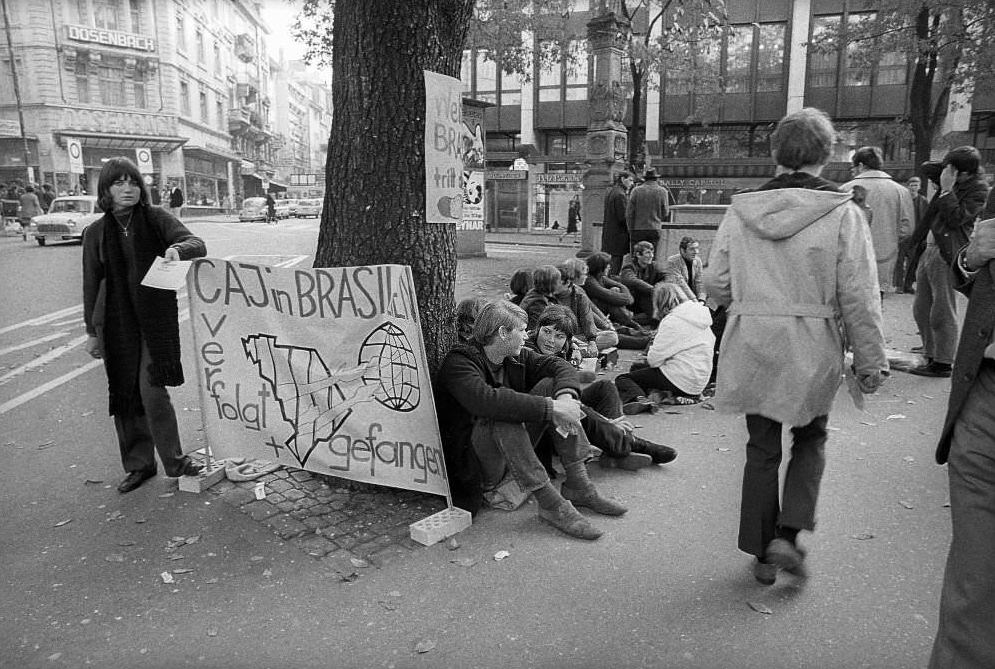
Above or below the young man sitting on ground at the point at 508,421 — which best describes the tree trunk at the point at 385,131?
above

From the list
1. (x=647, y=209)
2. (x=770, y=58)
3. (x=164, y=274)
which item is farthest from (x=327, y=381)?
(x=770, y=58)

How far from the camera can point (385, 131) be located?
3742mm

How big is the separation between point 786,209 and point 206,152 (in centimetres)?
5727

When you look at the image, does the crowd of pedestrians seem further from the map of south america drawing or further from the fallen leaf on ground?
the fallen leaf on ground

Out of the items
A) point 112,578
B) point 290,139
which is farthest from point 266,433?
point 290,139

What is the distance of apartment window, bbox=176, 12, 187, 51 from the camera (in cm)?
5050

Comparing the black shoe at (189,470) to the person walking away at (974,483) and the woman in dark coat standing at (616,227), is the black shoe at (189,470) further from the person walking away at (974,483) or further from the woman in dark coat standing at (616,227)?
the woman in dark coat standing at (616,227)

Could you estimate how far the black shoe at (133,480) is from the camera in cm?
413

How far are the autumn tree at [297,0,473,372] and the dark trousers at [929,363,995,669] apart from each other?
259cm

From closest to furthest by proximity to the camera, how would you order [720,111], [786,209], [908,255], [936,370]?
1. [786,209]
2. [936,370]
3. [908,255]
4. [720,111]

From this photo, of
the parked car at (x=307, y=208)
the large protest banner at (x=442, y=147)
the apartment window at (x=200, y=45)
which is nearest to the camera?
the large protest banner at (x=442, y=147)

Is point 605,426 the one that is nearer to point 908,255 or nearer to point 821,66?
point 908,255

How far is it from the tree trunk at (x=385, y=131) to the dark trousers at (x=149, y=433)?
1215mm

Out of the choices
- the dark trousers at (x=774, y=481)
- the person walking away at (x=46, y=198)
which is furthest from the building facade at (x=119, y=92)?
the dark trousers at (x=774, y=481)
